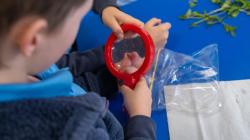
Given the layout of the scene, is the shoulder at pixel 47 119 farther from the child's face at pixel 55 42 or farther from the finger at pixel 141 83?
the finger at pixel 141 83

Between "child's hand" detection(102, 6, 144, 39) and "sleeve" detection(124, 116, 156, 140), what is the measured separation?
0.62 feet

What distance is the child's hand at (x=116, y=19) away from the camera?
0.74m

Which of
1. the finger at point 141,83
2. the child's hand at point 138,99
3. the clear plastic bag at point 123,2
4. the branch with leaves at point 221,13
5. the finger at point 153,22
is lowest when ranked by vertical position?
the child's hand at point 138,99

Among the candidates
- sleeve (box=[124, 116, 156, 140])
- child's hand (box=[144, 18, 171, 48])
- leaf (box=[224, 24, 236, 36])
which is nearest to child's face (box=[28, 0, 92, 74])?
sleeve (box=[124, 116, 156, 140])

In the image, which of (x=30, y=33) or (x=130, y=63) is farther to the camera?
(x=130, y=63)

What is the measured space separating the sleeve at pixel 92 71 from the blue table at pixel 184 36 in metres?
0.04

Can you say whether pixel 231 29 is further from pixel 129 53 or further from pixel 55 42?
pixel 55 42

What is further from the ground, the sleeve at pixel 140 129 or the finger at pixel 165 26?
the finger at pixel 165 26

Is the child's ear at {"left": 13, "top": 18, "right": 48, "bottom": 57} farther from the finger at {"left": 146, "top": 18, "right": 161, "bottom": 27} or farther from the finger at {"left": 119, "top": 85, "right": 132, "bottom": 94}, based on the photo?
the finger at {"left": 146, "top": 18, "right": 161, "bottom": 27}

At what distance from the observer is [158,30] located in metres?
0.78

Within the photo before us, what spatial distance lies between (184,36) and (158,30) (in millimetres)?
70

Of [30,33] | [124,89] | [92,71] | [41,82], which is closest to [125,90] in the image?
[124,89]

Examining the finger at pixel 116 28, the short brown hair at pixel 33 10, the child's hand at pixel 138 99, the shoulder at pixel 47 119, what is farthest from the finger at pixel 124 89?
the short brown hair at pixel 33 10

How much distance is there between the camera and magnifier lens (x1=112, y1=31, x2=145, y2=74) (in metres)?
0.74
